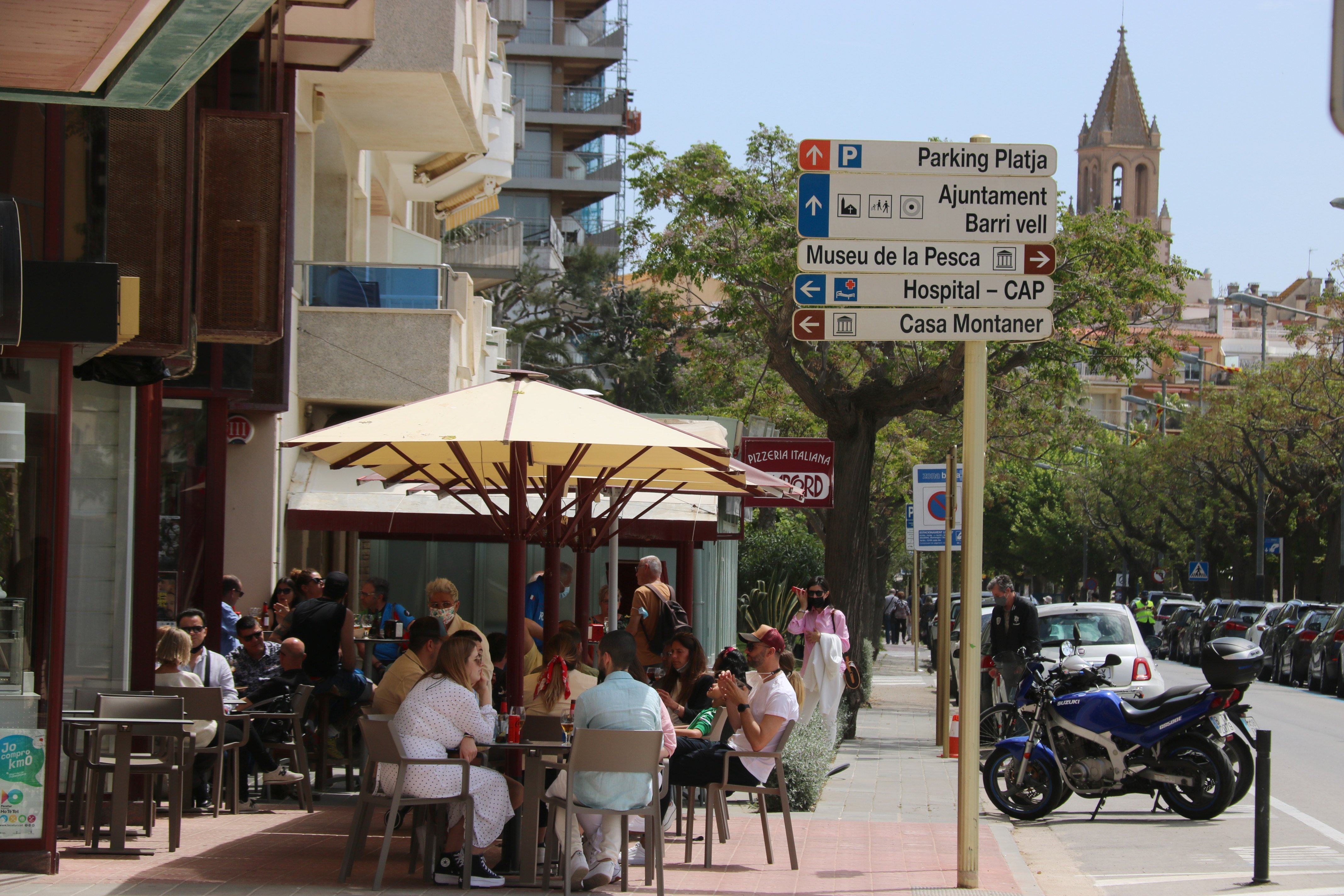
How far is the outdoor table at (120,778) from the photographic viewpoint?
872 cm

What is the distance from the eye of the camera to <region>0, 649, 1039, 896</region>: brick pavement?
7.95 m

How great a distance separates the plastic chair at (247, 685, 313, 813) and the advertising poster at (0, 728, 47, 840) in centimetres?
200

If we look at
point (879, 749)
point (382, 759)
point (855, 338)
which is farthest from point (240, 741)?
point (879, 749)

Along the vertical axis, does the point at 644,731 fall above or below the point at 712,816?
above

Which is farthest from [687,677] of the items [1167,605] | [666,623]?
[1167,605]

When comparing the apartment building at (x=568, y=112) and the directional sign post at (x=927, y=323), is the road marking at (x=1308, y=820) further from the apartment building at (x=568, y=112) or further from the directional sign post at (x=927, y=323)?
the apartment building at (x=568, y=112)

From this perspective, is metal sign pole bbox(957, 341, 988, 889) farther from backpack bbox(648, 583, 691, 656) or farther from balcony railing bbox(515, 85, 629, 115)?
balcony railing bbox(515, 85, 629, 115)

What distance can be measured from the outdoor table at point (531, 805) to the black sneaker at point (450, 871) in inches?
12.0

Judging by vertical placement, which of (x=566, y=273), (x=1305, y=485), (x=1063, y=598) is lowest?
(x=1063, y=598)

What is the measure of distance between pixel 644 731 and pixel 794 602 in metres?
20.1

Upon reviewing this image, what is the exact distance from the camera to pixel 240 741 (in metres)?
10.3

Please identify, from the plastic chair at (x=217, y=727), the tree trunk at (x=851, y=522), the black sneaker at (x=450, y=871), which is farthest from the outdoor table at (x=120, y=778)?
the tree trunk at (x=851, y=522)

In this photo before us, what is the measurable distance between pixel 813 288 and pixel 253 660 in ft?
18.2

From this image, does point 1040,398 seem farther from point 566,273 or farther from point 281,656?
point 566,273
